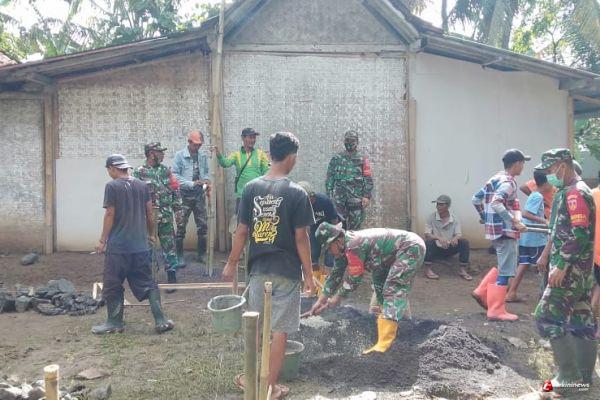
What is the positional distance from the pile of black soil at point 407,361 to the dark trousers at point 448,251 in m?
3.07

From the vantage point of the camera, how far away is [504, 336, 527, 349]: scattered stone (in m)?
5.12

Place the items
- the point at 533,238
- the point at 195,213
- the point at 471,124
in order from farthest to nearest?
the point at 471,124, the point at 195,213, the point at 533,238

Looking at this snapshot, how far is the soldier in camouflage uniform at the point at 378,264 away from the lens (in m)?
4.71

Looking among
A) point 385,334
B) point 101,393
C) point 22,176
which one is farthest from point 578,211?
point 22,176

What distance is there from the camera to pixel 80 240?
8.66m

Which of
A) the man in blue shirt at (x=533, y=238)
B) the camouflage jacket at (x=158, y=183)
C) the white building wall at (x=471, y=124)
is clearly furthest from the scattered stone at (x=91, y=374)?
the white building wall at (x=471, y=124)

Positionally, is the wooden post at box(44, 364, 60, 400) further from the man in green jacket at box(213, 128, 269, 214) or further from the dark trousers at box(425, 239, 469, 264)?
the dark trousers at box(425, 239, 469, 264)

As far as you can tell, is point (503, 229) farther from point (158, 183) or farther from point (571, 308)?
point (158, 183)

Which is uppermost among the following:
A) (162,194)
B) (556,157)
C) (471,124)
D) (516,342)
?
(471,124)

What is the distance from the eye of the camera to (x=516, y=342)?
5207 mm

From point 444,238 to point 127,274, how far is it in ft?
15.9

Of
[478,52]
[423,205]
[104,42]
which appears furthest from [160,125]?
[104,42]

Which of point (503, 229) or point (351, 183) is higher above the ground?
point (351, 183)

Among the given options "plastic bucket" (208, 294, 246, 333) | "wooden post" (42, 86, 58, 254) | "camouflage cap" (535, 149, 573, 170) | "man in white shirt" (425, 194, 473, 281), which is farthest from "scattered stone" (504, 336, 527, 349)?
"wooden post" (42, 86, 58, 254)
